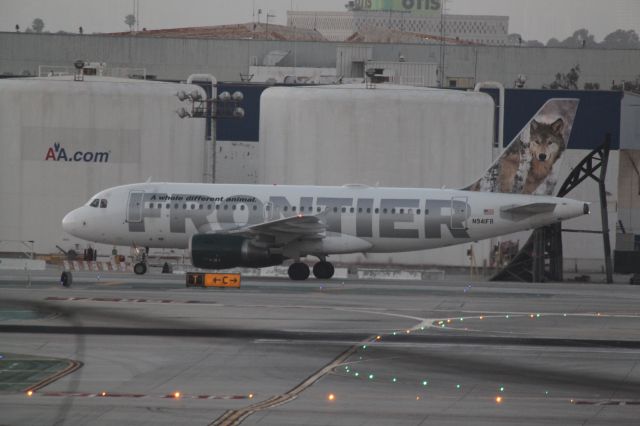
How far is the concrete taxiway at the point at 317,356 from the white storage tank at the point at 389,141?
717 inches

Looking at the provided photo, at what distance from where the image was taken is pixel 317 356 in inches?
1147

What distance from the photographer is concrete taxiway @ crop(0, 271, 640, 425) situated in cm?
2253

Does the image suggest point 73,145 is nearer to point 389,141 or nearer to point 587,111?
point 389,141

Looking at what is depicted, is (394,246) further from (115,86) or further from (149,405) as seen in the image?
(149,405)

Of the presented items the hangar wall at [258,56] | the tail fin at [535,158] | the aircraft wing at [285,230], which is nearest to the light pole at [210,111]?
the aircraft wing at [285,230]

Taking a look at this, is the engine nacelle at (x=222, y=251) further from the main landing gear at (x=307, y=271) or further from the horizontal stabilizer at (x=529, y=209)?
the horizontal stabilizer at (x=529, y=209)

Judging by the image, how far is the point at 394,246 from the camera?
171 feet

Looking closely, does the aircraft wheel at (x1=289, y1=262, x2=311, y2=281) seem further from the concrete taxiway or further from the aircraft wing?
the concrete taxiway

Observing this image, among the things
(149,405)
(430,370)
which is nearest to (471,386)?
(430,370)

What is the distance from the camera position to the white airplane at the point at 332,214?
5119cm

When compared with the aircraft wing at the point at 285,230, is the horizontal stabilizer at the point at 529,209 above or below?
above

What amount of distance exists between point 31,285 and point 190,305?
377 inches

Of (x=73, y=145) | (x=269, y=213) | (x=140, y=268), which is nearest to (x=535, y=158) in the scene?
(x=269, y=213)

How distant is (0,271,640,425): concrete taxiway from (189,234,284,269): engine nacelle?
9.74 ft
